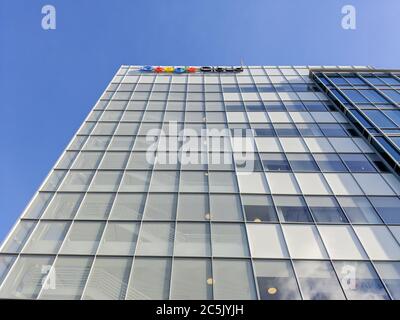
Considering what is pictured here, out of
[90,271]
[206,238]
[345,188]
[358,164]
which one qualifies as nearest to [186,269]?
[206,238]

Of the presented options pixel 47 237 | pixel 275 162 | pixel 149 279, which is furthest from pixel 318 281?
pixel 47 237

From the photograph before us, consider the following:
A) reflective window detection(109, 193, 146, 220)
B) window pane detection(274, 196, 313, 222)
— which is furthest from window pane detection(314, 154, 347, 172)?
reflective window detection(109, 193, 146, 220)

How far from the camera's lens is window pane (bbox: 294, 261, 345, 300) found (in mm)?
11117

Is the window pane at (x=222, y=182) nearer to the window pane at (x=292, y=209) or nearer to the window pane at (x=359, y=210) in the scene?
the window pane at (x=292, y=209)

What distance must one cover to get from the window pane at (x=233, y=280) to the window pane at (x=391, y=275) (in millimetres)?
4677

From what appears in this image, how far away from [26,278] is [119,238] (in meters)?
3.58

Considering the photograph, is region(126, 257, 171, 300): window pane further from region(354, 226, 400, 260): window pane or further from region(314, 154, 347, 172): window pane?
region(314, 154, 347, 172): window pane

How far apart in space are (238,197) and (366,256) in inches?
237

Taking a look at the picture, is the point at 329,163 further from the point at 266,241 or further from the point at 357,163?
the point at 266,241

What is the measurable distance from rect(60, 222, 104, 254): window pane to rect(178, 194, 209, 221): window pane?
3.64m

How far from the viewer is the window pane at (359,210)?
14602 mm

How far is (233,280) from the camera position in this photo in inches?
463

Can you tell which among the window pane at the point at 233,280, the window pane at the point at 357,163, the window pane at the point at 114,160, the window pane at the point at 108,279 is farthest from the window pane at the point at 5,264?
the window pane at the point at 357,163
